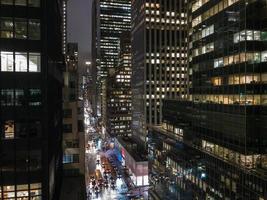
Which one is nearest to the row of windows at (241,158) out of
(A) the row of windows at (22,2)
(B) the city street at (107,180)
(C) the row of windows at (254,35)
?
(C) the row of windows at (254,35)

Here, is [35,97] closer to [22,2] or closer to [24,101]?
[24,101]

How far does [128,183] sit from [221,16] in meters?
81.2

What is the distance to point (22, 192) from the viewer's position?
3036 cm

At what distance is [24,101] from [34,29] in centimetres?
779

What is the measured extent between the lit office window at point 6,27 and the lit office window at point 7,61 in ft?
6.01

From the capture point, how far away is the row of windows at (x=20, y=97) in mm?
30016

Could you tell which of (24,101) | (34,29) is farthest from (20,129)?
(34,29)

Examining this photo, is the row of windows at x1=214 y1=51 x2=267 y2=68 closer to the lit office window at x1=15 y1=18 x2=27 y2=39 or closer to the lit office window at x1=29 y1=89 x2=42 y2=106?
the lit office window at x1=29 y1=89 x2=42 y2=106

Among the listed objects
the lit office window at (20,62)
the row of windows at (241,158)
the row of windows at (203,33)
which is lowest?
the row of windows at (241,158)

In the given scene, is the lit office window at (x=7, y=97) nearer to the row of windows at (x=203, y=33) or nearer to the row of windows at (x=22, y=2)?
the row of windows at (x=22, y=2)

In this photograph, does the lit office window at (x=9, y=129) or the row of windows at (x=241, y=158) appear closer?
the lit office window at (x=9, y=129)

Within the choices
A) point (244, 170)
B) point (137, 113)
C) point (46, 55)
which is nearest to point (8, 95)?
point (46, 55)

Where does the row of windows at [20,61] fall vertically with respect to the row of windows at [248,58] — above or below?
below

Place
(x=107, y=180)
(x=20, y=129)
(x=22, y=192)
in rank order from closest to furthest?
(x=22, y=192)
(x=20, y=129)
(x=107, y=180)
